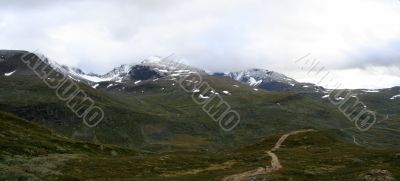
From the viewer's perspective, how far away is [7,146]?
73938 mm

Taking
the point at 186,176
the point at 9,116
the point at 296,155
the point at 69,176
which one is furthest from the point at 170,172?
the point at 9,116

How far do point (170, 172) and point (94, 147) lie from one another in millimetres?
38814

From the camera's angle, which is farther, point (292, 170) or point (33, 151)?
point (33, 151)

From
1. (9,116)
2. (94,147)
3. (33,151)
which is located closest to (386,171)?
(33,151)

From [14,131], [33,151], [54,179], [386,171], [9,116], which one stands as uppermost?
[9,116]

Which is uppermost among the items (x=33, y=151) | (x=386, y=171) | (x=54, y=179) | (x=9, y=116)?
(x=9, y=116)

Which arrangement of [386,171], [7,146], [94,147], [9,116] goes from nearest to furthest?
[386,171] → [7,146] → [94,147] → [9,116]

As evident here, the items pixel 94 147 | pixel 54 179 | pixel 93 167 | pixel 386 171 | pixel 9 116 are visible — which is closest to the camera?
pixel 54 179

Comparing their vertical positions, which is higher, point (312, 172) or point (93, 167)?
point (93, 167)

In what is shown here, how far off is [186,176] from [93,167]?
45.8 ft

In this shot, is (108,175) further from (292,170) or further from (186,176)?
(292,170)

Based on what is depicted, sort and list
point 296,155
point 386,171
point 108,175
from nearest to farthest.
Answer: point 386,171 < point 108,175 < point 296,155

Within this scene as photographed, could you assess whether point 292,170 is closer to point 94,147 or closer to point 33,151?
point 33,151

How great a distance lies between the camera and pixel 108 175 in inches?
2495
